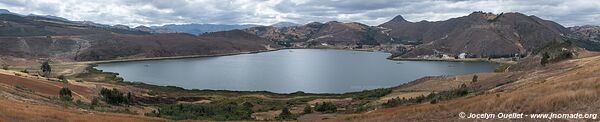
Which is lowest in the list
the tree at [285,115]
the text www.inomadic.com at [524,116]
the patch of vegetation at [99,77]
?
the patch of vegetation at [99,77]

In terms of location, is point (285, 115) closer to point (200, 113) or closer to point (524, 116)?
point (200, 113)

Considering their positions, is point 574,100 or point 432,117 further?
point 432,117

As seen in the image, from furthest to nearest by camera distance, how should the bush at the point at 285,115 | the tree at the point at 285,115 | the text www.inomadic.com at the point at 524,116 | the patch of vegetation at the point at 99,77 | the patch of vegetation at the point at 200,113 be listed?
the patch of vegetation at the point at 99,77 < the tree at the point at 285,115 < the bush at the point at 285,115 < the patch of vegetation at the point at 200,113 < the text www.inomadic.com at the point at 524,116

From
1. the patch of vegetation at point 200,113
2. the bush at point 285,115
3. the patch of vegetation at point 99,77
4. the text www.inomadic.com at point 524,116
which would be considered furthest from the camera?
the patch of vegetation at point 99,77

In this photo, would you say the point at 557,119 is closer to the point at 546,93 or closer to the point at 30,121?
the point at 546,93

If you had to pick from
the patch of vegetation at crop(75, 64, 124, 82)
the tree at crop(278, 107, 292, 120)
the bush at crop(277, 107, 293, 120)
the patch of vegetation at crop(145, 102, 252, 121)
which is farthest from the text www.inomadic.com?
the patch of vegetation at crop(75, 64, 124, 82)

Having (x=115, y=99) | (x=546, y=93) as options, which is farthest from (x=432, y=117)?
(x=115, y=99)

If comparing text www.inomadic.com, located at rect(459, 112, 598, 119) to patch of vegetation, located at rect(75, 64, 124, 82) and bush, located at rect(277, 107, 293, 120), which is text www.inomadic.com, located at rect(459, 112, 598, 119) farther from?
patch of vegetation, located at rect(75, 64, 124, 82)

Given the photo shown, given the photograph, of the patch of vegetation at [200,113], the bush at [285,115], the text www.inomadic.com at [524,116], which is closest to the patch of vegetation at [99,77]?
the patch of vegetation at [200,113]

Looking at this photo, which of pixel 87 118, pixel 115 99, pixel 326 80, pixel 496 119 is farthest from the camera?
pixel 326 80

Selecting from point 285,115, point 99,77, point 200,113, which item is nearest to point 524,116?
point 285,115

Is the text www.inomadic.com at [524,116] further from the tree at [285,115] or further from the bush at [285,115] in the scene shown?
the tree at [285,115]
